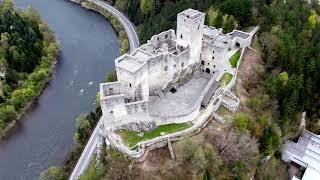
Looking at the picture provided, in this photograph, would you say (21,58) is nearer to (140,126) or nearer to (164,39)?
(164,39)

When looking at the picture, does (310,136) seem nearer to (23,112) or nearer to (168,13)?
(168,13)

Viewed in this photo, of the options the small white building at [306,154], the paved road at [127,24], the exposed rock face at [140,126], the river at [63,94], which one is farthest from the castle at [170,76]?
the paved road at [127,24]

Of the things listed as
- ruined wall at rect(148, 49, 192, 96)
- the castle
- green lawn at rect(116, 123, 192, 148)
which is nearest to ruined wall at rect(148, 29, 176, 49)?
the castle

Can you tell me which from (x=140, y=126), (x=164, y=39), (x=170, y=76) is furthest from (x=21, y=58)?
(x=140, y=126)

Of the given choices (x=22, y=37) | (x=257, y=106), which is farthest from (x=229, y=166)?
(x=22, y=37)

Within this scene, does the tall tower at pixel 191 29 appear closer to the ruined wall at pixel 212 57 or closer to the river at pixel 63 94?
the ruined wall at pixel 212 57

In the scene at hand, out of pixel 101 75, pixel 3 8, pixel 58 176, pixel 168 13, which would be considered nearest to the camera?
pixel 58 176

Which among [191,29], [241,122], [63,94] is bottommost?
[63,94]
